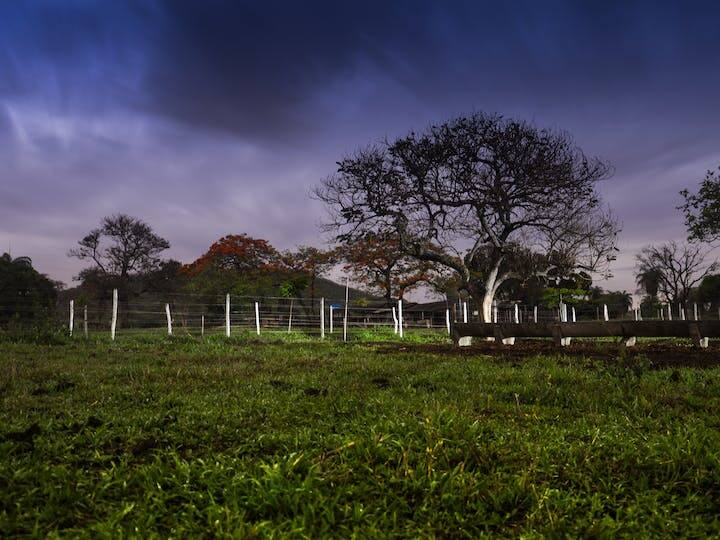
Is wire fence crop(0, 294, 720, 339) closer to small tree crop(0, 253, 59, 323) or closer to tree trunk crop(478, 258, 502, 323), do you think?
tree trunk crop(478, 258, 502, 323)

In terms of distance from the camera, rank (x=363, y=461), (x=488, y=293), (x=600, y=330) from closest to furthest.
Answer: (x=363, y=461)
(x=600, y=330)
(x=488, y=293)

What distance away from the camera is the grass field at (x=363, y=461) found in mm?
2508

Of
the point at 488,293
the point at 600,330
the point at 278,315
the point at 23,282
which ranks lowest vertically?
the point at 600,330

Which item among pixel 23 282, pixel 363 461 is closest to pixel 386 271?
pixel 23 282

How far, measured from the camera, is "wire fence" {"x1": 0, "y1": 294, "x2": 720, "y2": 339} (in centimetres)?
1975

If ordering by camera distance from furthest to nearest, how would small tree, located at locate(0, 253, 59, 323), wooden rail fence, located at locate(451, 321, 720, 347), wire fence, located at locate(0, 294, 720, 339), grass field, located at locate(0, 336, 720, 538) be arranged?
small tree, located at locate(0, 253, 59, 323), wire fence, located at locate(0, 294, 720, 339), wooden rail fence, located at locate(451, 321, 720, 347), grass field, located at locate(0, 336, 720, 538)

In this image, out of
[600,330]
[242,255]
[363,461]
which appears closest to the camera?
[363,461]

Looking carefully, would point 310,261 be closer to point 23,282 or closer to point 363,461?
point 23,282

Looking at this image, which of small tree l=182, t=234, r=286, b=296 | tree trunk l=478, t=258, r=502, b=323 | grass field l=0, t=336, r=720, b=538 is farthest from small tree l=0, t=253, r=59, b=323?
grass field l=0, t=336, r=720, b=538

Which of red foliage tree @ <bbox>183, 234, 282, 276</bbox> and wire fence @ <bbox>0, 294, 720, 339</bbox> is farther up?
red foliage tree @ <bbox>183, 234, 282, 276</bbox>

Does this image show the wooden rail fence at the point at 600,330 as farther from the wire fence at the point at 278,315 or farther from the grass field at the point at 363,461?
the grass field at the point at 363,461

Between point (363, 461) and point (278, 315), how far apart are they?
25.4 metres

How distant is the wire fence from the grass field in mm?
8657

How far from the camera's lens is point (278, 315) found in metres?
28.0
